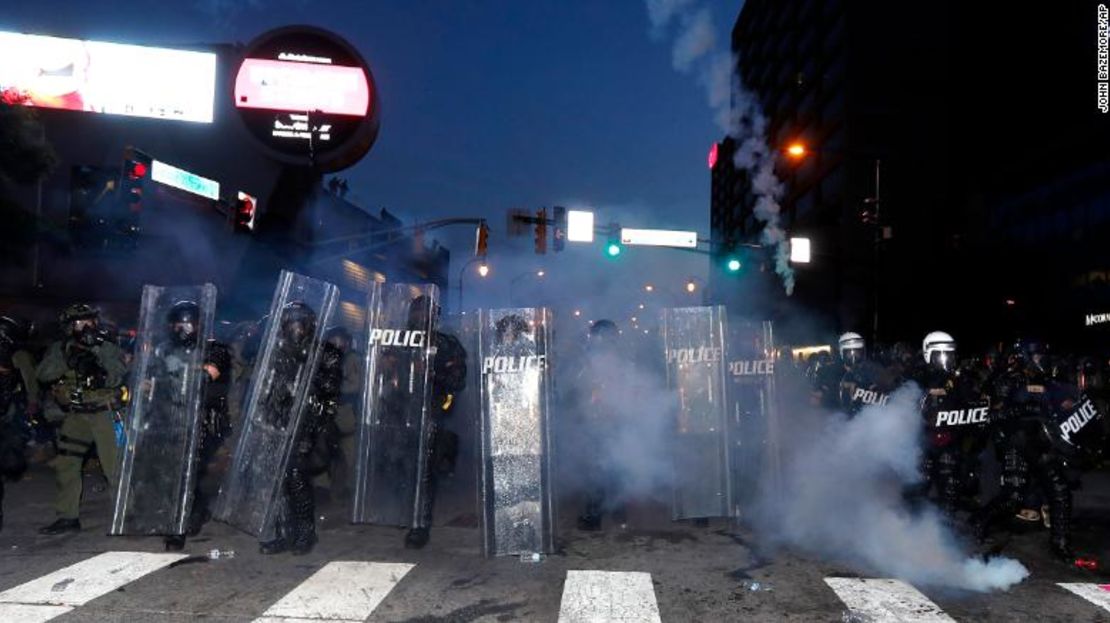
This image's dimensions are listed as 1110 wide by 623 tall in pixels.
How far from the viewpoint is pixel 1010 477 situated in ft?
19.2

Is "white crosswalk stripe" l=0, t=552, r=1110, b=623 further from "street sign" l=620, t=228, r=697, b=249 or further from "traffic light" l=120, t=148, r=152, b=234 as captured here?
"street sign" l=620, t=228, r=697, b=249

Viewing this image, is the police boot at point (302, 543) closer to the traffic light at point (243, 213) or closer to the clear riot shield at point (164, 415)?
the clear riot shield at point (164, 415)

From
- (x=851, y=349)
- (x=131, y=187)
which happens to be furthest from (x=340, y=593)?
(x=131, y=187)

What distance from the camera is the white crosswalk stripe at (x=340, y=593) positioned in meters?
3.93

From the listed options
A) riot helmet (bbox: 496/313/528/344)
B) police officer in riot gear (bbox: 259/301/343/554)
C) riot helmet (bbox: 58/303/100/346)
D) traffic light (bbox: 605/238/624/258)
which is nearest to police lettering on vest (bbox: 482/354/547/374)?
riot helmet (bbox: 496/313/528/344)

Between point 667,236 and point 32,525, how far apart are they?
16531 millimetres

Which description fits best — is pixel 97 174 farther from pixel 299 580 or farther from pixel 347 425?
pixel 299 580

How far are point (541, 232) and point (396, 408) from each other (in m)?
14.1

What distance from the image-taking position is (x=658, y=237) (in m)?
20.3

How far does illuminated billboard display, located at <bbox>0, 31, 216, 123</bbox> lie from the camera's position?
1988 cm

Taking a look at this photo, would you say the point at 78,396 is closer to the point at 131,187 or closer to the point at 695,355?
the point at 695,355

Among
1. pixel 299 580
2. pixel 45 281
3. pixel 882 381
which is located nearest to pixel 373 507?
pixel 299 580

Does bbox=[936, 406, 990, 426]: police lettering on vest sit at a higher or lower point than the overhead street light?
lower

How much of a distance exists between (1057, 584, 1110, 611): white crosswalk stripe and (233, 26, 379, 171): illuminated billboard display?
16.5m
